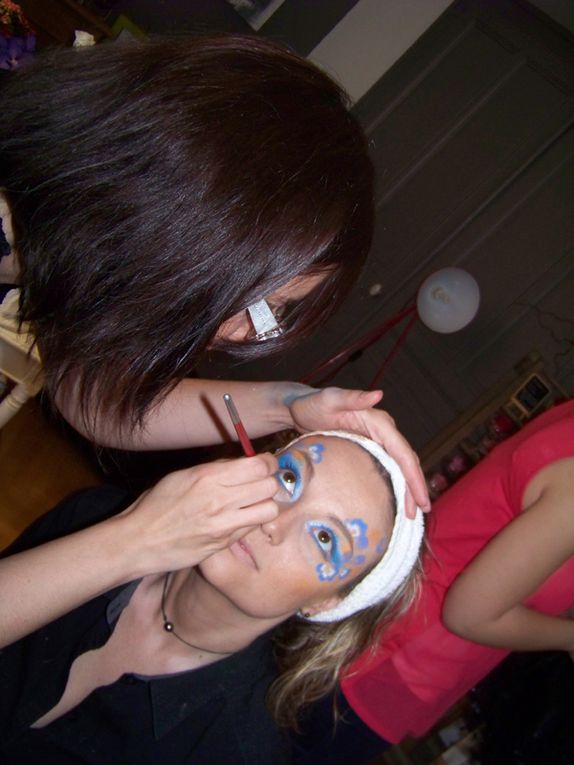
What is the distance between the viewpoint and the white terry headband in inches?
46.3

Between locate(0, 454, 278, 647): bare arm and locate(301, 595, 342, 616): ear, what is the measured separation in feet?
1.56

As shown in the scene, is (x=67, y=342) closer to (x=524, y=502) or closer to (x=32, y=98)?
(x=32, y=98)

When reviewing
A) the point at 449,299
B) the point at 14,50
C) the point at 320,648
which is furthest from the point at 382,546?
the point at 14,50

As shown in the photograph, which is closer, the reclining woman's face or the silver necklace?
the reclining woman's face

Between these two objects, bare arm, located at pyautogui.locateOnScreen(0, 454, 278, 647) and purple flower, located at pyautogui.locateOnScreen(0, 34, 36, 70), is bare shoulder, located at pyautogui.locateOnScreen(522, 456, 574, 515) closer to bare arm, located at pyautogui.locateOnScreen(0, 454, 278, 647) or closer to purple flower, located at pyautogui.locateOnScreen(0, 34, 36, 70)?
bare arm, located at pyautogui.locateOnScreen(0, 454, 278, 647)

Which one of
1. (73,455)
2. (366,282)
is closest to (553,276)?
(366,282)

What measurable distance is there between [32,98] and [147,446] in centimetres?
81

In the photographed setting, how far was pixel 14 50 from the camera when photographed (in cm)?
266

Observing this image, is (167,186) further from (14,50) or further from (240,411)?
(14,50)

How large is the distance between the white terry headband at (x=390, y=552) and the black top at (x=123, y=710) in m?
0.30

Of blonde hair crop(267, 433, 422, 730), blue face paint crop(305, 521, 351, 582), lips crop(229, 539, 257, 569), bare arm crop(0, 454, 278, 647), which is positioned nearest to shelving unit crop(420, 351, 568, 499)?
blonde hair crop(267, 433, 422, 730)

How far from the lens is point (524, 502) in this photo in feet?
4.18

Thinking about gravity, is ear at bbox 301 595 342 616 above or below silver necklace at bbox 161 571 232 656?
above

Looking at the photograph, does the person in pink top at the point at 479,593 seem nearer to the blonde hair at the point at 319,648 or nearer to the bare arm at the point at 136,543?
the blonde hair at the point at 319,648
